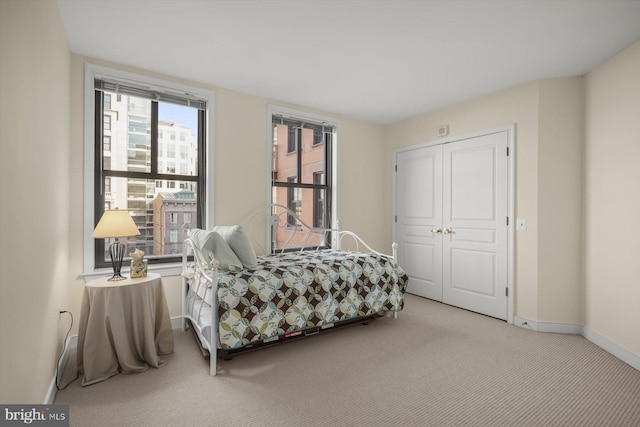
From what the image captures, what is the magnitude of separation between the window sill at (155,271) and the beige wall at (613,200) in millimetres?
3836

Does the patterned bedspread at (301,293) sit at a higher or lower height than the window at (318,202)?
lower

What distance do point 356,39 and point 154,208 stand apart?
238 centimetres

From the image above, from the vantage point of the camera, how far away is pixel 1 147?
1082mm

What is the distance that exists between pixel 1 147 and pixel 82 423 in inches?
58.6

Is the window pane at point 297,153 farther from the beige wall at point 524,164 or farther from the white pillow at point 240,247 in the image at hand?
the beige wall at point 524,164

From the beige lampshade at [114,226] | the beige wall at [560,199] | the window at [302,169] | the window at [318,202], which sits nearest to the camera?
the beige lampshade at [114,226]

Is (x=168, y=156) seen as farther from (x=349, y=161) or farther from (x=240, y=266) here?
(x=349, y=161)

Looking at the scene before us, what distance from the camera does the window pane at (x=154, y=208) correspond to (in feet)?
9.77

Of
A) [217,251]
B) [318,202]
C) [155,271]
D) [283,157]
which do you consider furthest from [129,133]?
[318,202]

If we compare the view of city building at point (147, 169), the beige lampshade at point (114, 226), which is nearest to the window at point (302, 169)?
the view of city building at point (147, 169)

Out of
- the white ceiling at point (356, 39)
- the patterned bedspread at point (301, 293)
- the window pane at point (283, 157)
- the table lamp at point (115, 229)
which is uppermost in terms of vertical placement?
the white ceiling at point (356, 39)

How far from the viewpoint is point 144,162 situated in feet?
10.1

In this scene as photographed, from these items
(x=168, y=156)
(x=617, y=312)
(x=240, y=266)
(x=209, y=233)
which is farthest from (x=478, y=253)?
(x=168, y=156)

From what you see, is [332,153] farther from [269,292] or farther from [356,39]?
[269,292]
